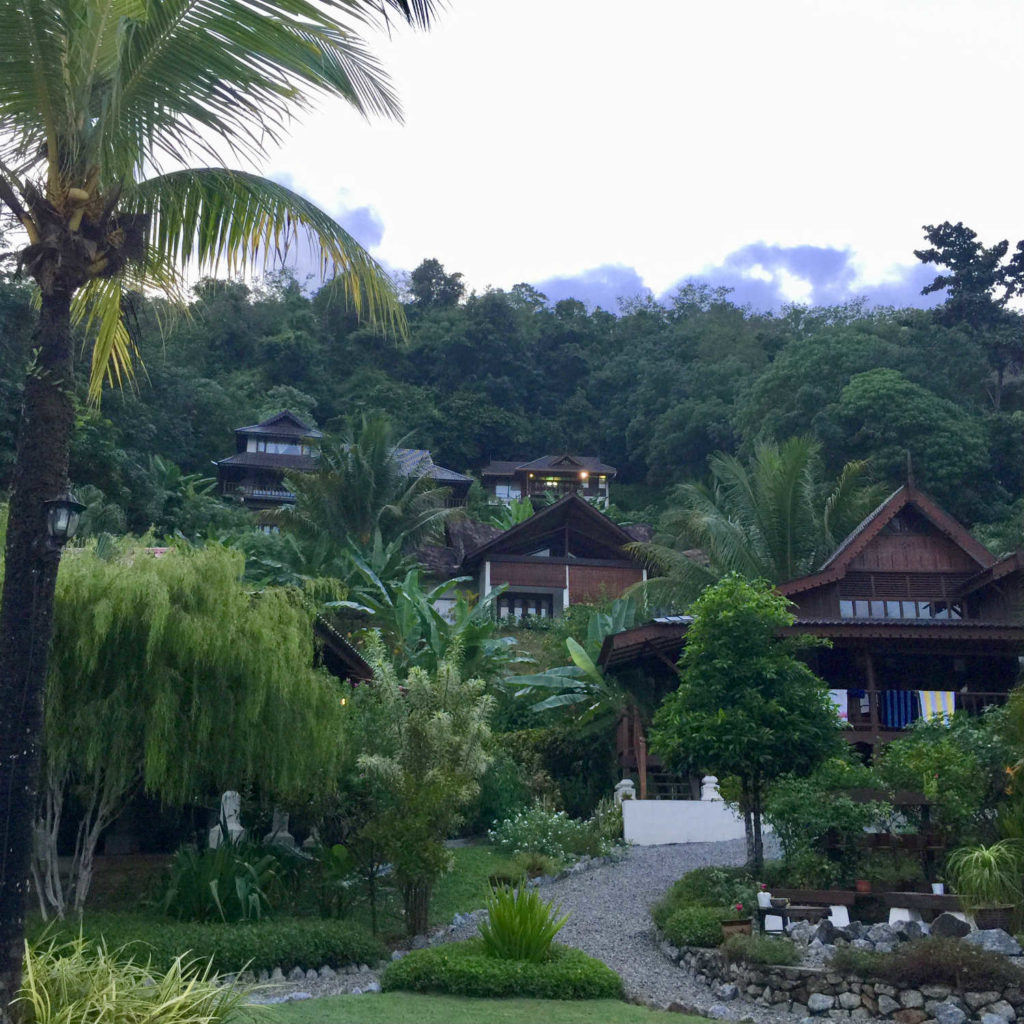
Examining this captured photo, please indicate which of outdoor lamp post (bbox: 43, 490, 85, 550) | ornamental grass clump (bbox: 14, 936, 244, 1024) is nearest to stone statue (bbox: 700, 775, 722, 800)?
ornamental grass clump (bbox: 14, 936, 244, 1024)

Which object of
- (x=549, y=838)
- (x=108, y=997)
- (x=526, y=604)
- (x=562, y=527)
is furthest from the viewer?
(x=526, y=604)

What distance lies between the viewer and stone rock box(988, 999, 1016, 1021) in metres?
10.4

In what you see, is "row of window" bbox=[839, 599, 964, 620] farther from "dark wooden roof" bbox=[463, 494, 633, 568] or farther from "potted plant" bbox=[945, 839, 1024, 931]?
"dark wooden roof" bbox=[463, 494, 633, 568]

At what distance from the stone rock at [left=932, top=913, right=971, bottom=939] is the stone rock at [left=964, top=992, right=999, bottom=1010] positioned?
3.16ft

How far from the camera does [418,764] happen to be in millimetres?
14469

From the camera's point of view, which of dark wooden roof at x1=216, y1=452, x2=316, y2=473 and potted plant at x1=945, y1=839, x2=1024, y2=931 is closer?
potted plant at x1=945, y1=839, x2=1024, y2=931

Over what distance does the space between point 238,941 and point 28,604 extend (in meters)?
5.94

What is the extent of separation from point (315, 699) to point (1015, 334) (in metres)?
45.6

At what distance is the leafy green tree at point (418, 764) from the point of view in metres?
13.6

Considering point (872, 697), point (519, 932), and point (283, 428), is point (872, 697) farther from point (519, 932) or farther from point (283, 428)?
point (283, 428)

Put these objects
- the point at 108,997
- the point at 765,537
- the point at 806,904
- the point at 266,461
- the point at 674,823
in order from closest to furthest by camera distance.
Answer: the point at 108,997 < the point at 806,904 < the point at 674,823 < the point at 765,537 < the point at 266,461

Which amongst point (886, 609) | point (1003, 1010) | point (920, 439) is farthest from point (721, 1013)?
point (920, 439)

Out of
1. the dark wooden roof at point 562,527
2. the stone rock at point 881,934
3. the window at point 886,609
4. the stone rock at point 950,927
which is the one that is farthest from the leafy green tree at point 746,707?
the dark wooden roof at point 562,527

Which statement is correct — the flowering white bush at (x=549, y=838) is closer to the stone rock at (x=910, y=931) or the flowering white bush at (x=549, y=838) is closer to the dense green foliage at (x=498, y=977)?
the dense green foliage at (x=498, y=977)
